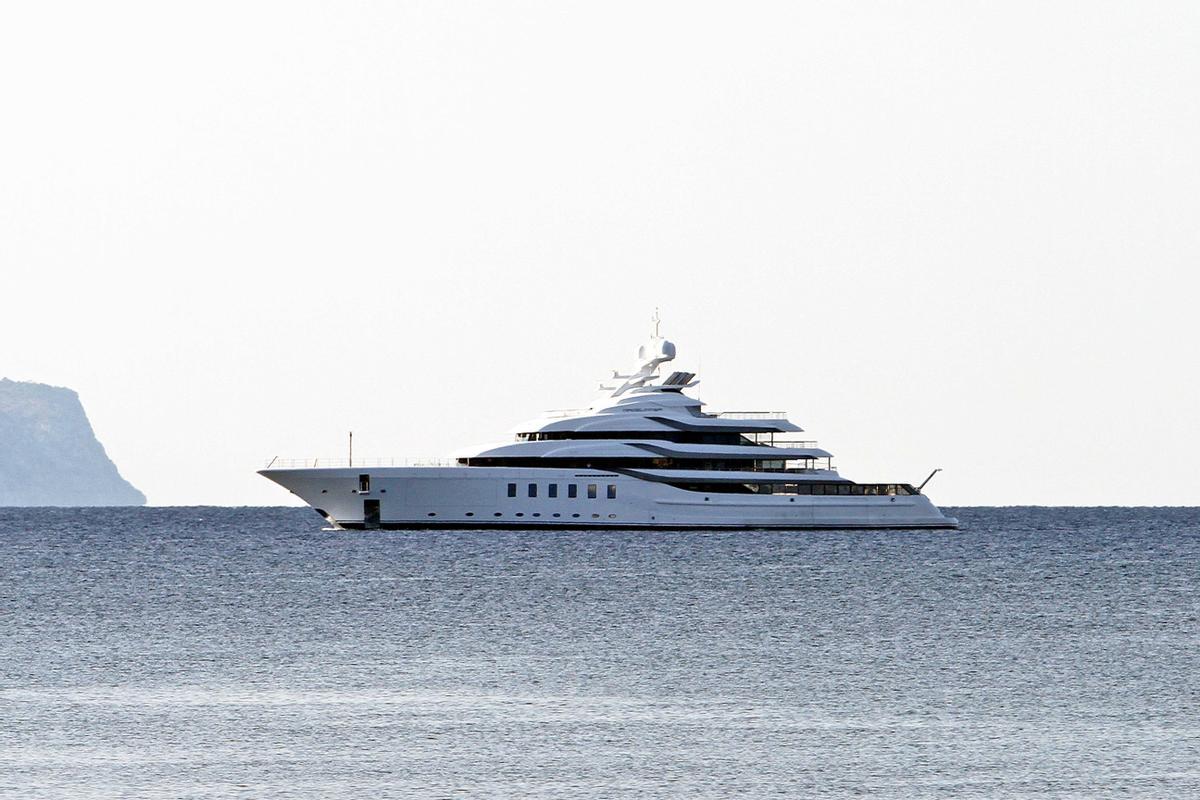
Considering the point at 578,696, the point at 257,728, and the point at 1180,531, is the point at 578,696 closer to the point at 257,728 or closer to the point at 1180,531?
the point at 257,728

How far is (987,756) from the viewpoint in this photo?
2602 centimetres

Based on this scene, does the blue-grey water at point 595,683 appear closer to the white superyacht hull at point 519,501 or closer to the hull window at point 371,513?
the white superyacht hull at point 519,501

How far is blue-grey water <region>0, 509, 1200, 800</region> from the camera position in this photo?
80.2 ft

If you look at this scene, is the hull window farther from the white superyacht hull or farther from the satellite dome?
the satellite dome

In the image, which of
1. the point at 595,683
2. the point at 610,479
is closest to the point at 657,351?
the point at 610,479

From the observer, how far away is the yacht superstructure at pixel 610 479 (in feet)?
316

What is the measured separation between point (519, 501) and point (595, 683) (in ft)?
205

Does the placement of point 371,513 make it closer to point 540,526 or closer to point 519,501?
point 519,501

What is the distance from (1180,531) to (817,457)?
55044 mm

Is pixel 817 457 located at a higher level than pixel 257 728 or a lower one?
higher

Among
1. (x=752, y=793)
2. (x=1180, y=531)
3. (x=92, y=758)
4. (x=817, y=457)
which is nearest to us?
(x=752, y=793)

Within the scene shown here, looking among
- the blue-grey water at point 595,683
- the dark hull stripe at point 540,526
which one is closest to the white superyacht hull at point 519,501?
the dark hull stripe at point 540,526

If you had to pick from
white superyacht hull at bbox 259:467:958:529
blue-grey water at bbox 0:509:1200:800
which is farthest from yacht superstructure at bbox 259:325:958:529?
blue-grey water at bbox 0:509:1200:800

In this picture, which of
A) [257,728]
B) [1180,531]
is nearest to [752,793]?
[257,728]
